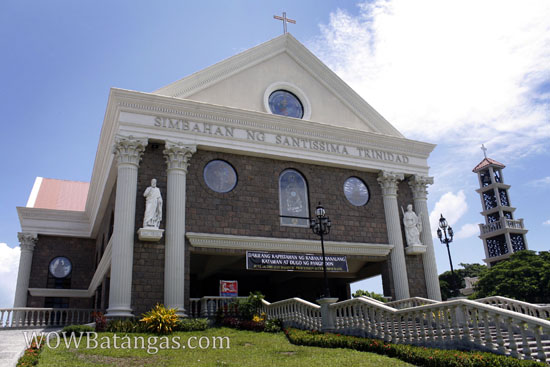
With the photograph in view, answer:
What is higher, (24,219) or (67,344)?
(24,219)

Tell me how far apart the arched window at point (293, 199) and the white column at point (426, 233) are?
641 cm

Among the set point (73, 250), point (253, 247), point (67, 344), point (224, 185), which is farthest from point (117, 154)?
point (73, 250)

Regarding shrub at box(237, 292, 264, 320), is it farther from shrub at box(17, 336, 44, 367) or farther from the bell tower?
the bell tower

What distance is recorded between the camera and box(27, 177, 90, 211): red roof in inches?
1337

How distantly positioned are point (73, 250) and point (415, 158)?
21.9 m

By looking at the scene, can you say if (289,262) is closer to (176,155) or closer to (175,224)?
(175,224)

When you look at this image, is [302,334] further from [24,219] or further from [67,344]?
[24,219]

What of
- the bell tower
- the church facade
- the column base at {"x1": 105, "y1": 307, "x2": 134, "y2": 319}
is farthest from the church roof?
the column base at {"x1": 105, "y1": 307, "x2": 134, "y2": 319}

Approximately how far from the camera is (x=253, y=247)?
20.7 meters

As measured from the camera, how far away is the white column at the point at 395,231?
22953mm

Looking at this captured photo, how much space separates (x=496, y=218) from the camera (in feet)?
212

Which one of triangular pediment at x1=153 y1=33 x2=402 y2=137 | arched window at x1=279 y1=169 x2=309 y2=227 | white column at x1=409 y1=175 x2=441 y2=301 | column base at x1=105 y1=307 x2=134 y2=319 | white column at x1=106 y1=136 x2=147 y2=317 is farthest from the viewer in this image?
white column at x1=409 y1=175 x2=441 y2=301

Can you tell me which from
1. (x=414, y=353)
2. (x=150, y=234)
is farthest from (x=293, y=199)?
(x=414, y=353)

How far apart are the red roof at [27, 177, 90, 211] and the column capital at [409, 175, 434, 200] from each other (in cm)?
2313
